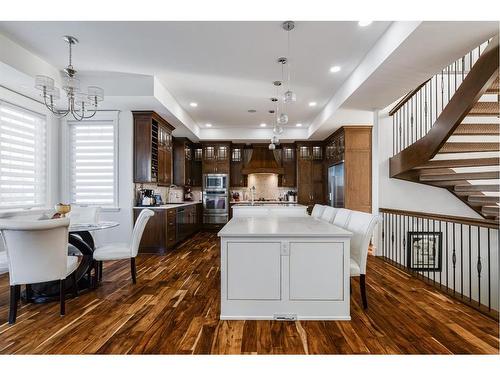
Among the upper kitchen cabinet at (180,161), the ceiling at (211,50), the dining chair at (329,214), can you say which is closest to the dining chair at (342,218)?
the dining chair at (329,214)

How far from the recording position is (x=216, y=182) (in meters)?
7.78

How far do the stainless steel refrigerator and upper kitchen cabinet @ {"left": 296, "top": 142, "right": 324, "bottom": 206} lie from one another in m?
0.71

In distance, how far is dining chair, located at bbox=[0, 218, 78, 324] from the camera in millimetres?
2314

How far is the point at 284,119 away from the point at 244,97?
1653 millimetres

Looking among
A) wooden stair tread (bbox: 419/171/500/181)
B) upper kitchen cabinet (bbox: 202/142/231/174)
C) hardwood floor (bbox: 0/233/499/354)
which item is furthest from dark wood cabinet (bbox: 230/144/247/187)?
hardwood floor (bbox: 0/233/499/354)

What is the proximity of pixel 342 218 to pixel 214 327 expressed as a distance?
76.2 inches

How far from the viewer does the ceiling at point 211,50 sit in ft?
9.41

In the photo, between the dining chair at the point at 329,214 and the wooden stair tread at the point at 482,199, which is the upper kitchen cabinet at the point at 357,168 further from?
the dining chair at the point at 329,214

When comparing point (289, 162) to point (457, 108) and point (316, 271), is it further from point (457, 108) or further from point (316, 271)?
point (316, 271)

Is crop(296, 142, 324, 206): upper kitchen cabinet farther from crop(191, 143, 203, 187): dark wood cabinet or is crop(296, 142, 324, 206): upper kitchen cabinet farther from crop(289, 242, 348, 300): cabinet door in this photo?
crop(289, 242, 348, 300): cabinet door

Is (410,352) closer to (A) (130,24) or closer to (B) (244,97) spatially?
(A) (130,24)

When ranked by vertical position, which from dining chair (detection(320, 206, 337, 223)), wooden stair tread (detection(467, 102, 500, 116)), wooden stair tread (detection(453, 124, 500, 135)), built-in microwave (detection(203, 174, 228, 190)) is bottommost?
dining chair (detection(320, 206, 337, 223))
